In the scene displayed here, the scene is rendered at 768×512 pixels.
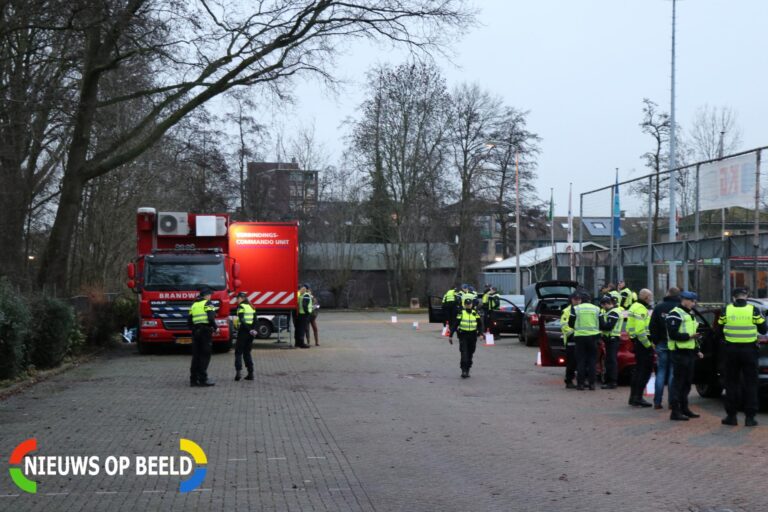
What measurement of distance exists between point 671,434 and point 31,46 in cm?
1697

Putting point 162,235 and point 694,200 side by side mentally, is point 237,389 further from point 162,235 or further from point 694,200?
point 694,200

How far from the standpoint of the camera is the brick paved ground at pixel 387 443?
7.43m

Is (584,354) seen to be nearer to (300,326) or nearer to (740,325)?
(740,325)

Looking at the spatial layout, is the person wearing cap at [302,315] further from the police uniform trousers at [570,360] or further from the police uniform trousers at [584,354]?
the police uniform trousers at [584,354]

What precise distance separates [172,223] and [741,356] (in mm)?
16671

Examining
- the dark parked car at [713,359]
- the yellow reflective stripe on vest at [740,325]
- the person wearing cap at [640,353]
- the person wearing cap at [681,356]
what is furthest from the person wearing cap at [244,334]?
the yellow reflective stripe on vest at [740,325]

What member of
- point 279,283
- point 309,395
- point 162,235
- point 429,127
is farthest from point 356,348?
point 429,127

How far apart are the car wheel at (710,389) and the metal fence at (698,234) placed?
26.8 ft

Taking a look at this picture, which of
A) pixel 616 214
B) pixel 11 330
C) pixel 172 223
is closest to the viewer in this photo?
pixel 11 330

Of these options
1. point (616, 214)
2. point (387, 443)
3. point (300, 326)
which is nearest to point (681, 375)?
point (387, 443)

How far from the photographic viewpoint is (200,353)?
51.7 ft

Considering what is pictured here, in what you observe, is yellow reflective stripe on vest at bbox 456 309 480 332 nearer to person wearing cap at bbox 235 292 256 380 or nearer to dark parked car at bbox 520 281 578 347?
dark parked car at bbox 520 281 578 347

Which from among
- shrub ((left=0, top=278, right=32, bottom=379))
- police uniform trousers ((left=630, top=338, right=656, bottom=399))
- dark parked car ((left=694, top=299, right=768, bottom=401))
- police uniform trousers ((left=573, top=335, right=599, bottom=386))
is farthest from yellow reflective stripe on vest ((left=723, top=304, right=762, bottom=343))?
shrub ((left=0, top=278, right=32, bottom=379))

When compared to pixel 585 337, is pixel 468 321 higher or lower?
higher
